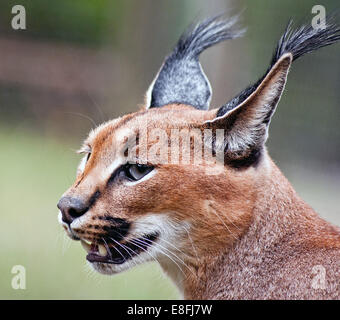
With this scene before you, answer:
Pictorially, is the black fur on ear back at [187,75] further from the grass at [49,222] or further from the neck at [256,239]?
the grass at [49,222]

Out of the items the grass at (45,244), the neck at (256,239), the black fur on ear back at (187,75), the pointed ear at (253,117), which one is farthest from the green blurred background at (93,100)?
the black fur on ear back at (187,75)

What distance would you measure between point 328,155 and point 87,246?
6.83 meters

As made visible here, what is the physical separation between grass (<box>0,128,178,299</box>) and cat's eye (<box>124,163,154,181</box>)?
66cm

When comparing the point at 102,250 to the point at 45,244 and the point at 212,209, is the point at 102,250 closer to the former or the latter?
the point at 212,209

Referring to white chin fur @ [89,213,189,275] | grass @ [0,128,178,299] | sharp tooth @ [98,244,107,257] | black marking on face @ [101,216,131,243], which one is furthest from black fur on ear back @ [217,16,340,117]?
grass @ [0,128,178,299]

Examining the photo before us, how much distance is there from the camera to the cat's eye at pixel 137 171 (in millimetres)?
4395

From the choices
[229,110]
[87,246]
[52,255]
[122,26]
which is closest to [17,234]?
[52,255]

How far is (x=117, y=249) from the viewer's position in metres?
4.43

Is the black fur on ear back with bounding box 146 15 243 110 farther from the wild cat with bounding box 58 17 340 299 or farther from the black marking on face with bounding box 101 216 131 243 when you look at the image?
the black marking on face with bounding box 101 216 131 243

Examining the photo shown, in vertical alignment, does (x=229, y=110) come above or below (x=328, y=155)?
above

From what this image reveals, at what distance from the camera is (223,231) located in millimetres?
4441

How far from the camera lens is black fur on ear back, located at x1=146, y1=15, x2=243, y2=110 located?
538cm
